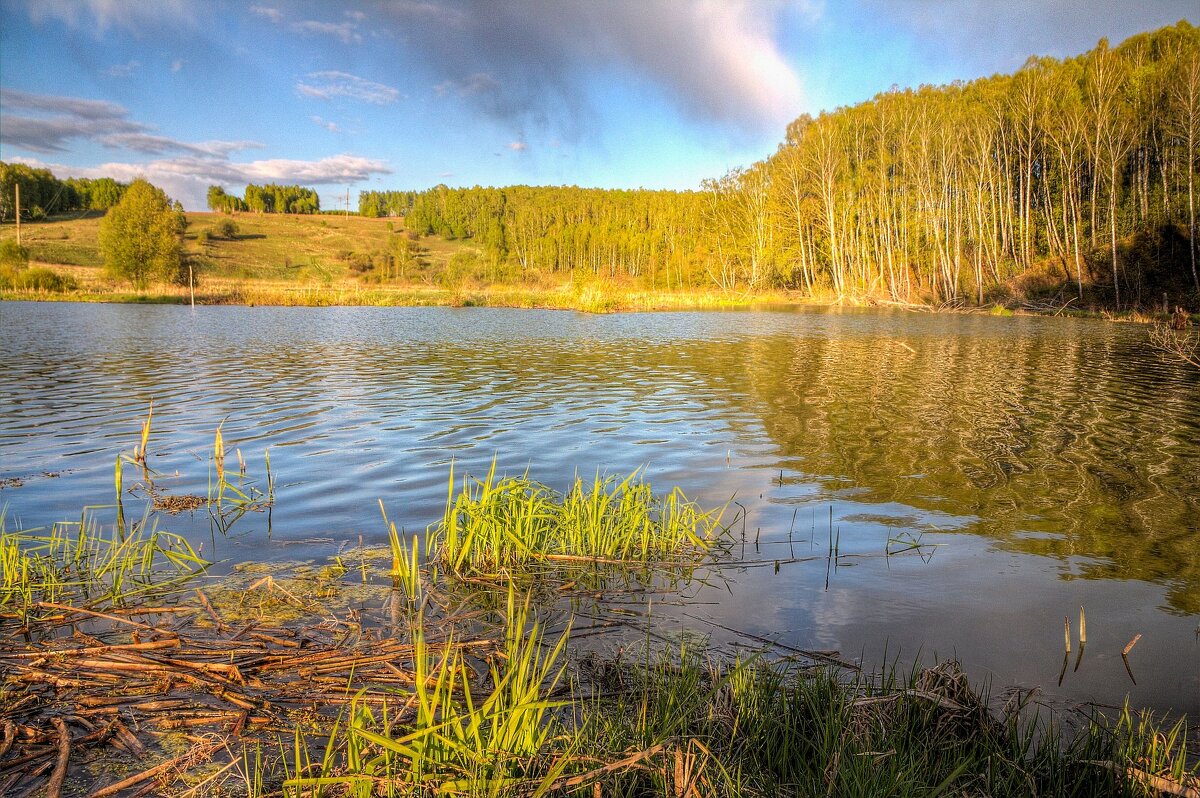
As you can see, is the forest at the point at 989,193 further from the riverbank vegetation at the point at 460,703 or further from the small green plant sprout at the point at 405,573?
the small green plant sprout at the point at 405,573

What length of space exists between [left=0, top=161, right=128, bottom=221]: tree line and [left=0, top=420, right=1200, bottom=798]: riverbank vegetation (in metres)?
126

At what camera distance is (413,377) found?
19578 mm

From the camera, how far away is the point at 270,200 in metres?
178

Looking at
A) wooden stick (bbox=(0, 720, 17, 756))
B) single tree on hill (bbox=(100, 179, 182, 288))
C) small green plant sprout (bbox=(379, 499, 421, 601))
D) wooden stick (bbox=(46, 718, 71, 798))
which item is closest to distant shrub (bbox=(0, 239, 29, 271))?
single tree on hill (bbox=(100, 179, 182, 288))

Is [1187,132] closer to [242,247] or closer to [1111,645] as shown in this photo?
[1111,645]

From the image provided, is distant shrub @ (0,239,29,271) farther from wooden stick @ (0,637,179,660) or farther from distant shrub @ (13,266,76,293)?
wooden stick @ (0,637,179,660)

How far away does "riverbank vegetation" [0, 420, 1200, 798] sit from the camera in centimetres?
298

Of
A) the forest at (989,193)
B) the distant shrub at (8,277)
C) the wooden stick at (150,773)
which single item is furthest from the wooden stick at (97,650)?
the distant shrub at (8,277)

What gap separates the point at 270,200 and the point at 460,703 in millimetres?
200564

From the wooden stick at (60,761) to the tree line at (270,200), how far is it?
7209 inches

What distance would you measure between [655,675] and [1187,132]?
56751 mm

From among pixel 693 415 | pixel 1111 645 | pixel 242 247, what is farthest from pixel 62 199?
pixel 1111 645

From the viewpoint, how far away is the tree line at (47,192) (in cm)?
10894

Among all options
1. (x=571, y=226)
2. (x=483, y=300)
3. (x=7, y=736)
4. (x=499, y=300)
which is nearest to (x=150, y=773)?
(x=7, y=736)
